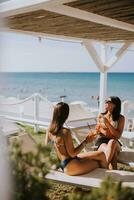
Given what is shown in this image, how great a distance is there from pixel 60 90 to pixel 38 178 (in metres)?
44.2

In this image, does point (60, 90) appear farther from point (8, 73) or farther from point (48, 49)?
point (8, 73)

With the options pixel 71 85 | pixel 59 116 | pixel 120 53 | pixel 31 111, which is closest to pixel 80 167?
pixel 59 116

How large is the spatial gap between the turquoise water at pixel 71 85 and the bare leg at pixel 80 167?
36.7 meters

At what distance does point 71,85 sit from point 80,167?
45814 millimetres

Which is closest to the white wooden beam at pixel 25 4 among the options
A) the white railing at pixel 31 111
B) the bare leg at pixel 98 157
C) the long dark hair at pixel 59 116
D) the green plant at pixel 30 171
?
the long dark hair at pixel 59 116

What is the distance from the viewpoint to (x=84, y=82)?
51.6 m

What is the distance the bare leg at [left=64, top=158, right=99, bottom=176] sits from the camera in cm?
335

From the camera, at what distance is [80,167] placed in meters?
3.41

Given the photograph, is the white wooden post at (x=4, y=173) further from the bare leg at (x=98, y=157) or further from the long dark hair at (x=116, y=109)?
the long dark hair at (x=116, y=109)

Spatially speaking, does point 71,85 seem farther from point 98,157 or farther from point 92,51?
point 98,157

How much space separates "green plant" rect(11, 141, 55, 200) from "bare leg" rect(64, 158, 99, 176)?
160 cm

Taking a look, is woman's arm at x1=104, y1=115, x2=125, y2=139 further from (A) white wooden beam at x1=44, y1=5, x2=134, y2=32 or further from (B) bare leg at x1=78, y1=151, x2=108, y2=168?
(A) white wooden beam at x1=44, y1=5, x2=134, y2=32

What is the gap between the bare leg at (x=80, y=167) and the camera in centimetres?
335

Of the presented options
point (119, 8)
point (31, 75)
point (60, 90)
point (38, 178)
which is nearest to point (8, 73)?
point (38, 178)
